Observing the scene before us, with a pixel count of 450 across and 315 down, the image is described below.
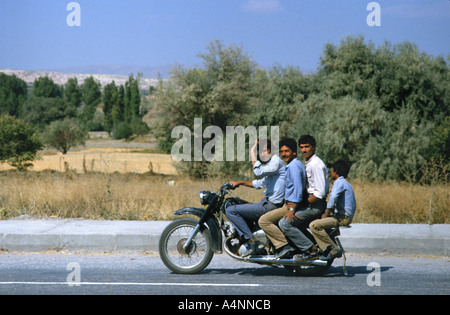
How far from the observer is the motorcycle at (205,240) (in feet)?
22.5

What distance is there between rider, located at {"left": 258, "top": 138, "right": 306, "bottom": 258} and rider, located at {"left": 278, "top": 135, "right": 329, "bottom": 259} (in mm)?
78

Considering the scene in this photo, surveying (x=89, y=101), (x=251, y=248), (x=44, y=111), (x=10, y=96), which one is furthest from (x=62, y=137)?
(x=89, y=101)

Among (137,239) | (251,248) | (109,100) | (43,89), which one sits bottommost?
(137,239)

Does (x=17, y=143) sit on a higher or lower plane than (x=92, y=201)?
higher

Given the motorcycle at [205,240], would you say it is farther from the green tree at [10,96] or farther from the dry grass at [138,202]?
the green tree at [10,96]

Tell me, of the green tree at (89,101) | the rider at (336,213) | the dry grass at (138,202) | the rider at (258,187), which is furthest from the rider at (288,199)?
the green tree at (89,101)

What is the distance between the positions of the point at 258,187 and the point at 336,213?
1081mm

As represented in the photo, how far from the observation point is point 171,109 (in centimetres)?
3575

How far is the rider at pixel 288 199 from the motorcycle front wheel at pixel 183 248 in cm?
81

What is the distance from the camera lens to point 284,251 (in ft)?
22.1

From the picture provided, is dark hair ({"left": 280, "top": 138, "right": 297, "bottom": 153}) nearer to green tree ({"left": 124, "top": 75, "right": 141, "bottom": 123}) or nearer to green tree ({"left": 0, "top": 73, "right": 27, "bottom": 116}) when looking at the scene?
green tree ({"left": 124, "top": 75, "right": 141, "bottom": 123})

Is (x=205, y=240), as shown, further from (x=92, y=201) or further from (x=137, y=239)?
(x=92, y=201)
